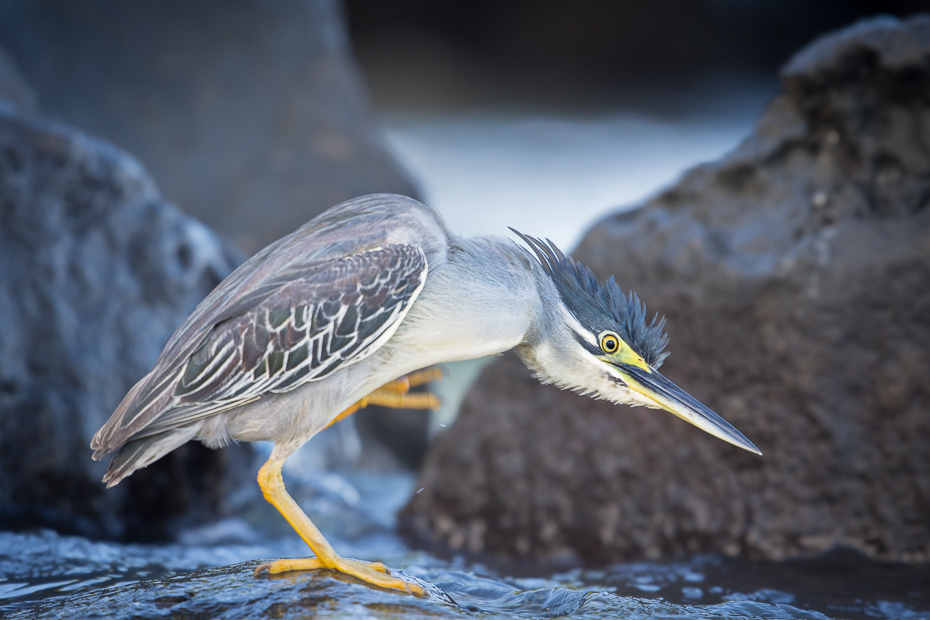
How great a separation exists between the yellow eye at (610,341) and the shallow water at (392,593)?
922 millimetres

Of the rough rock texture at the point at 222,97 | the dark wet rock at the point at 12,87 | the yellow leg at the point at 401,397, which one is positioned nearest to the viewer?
the yellow leg at the point at 401,397

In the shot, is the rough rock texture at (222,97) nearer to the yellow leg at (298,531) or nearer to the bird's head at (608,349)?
the bird's head at (608,349)

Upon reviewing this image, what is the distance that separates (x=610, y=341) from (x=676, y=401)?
346 millimetres

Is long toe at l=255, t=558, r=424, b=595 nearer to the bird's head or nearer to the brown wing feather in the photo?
the brown wing feather

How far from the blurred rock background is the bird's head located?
5.01 feet

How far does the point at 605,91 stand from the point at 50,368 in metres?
11.8

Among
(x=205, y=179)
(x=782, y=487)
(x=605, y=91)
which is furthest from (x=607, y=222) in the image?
(x=605, y=91)

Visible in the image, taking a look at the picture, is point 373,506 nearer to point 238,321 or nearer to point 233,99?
point 238,321

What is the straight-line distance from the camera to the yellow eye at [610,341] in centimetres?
322

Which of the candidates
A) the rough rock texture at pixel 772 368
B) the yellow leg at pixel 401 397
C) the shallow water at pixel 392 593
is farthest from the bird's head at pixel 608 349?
the rough rock texture at pixel 772 368

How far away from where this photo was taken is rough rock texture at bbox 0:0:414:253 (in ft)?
26.9

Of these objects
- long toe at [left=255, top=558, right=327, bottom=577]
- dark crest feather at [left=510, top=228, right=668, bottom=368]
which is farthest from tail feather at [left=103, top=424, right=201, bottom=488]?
dark crest feather at [left=510, top=228, right=668, bottom=368]

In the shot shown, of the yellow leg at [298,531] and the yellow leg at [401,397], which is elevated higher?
the yellow leg at [401,397]

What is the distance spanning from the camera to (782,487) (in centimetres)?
450
